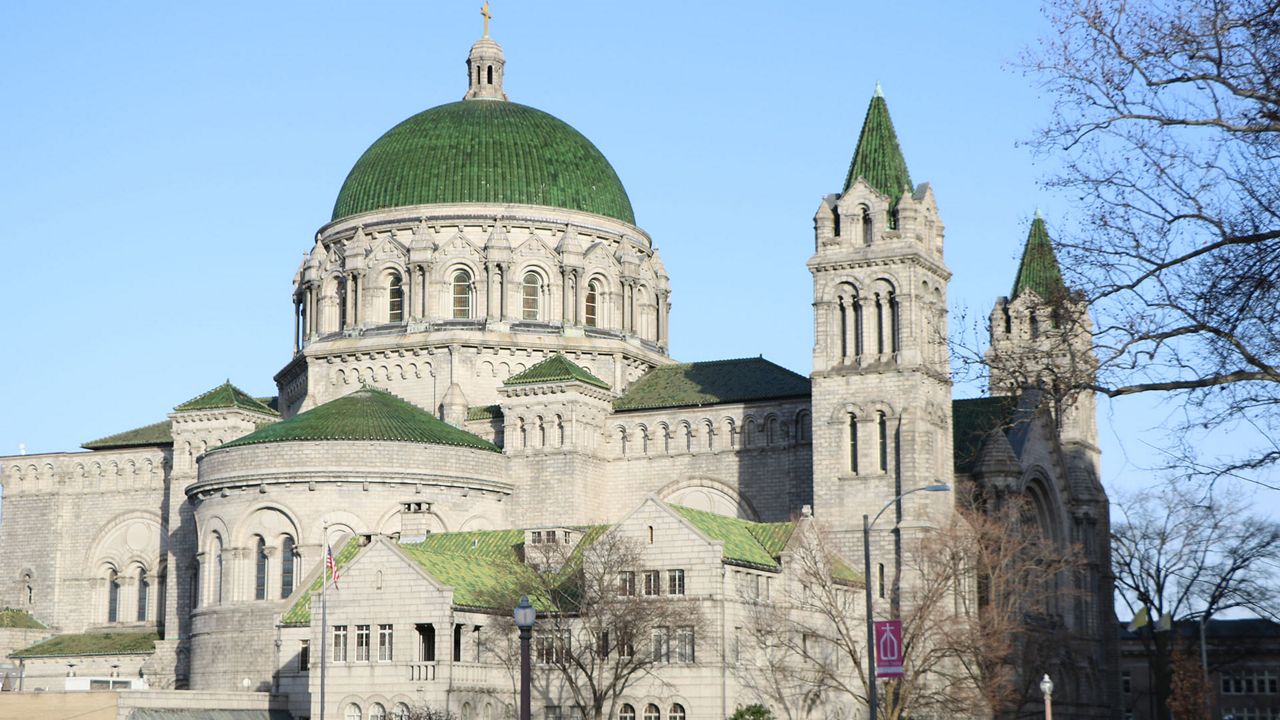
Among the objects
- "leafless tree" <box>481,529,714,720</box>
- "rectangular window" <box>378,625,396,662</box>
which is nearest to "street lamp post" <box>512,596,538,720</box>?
"leafless tree" <box>481,529,714,720</box>

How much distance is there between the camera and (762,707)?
2562 inches

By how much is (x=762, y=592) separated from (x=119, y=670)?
3752cm

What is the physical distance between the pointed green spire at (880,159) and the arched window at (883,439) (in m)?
9.64

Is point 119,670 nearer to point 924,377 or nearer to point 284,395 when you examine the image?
point 284,395

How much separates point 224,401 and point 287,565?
15635 millimetres

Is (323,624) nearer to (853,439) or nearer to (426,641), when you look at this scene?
(426,641)

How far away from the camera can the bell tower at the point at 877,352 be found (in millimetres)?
78562

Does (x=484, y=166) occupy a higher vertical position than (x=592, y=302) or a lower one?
higher

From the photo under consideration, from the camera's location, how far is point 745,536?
2867 inches

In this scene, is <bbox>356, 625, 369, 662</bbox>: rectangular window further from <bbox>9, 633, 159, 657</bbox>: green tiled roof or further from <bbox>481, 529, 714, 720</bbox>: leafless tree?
<bbox>9, 633, 159, 657</bbox>: green tiled roof

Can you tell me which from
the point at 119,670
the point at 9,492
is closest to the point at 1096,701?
the point at 119,670

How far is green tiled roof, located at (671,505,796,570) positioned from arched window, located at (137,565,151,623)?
38.0m

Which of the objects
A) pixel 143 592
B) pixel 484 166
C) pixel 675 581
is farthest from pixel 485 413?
pixel 675 581

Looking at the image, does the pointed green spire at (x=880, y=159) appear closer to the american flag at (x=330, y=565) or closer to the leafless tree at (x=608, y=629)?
the leafless tree at (x=608, y=629)
